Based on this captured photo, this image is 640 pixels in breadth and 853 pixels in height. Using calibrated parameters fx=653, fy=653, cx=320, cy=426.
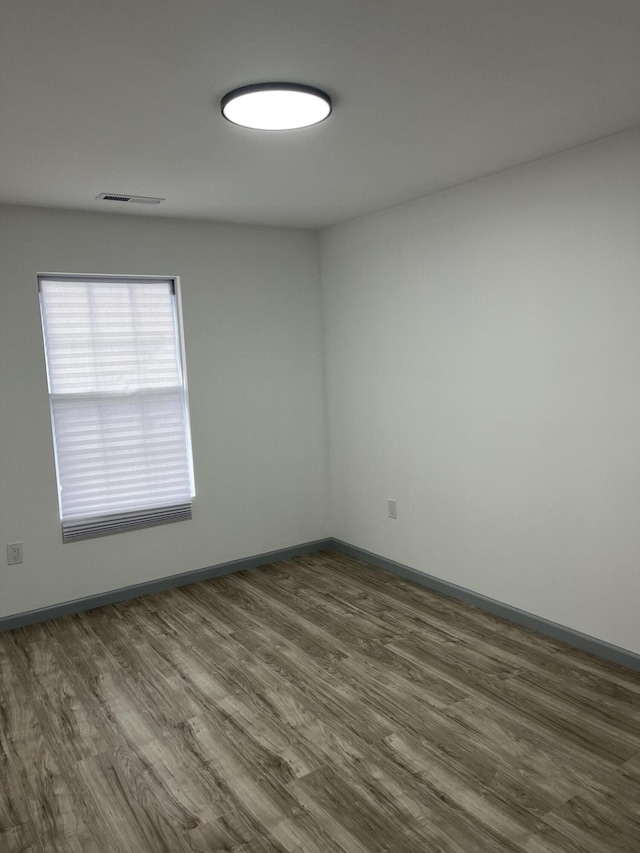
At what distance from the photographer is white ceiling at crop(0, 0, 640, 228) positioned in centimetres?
170

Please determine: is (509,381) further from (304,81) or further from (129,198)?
(129,198)

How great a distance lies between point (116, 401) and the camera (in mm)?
4086

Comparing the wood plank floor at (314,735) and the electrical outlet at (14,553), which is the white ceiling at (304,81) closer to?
the electrical outlet at (14,553)

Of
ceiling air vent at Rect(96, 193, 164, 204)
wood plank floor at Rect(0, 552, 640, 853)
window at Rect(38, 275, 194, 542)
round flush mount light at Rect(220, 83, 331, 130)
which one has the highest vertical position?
ceiling air vent at Rect(96, 193, 164, 204)

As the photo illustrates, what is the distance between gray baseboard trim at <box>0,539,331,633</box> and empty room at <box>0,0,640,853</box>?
23mm

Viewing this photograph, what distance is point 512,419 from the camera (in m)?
3.44

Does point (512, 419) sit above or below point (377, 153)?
below

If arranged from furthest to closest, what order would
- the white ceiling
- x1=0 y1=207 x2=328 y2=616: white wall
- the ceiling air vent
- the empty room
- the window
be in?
the window < x1=0 y1=207 x2=328 y2=616: white wall < the ceiling air vent < the empty room < the white ceiling

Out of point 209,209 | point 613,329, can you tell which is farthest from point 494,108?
point 209,209

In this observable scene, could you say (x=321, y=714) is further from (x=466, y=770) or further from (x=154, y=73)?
(x=154, y=73)

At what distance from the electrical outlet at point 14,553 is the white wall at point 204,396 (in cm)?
4

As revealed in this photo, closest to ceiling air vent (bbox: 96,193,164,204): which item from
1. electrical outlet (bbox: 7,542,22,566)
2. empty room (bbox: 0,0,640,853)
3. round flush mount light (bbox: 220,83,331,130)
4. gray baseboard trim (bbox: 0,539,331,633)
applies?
empty room (bbox: 0,0,640,853)

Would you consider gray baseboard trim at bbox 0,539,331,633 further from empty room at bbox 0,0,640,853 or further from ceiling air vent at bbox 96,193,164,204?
ceiling air vent at bbox 96,193,164,204

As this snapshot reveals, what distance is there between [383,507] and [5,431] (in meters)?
2.40
